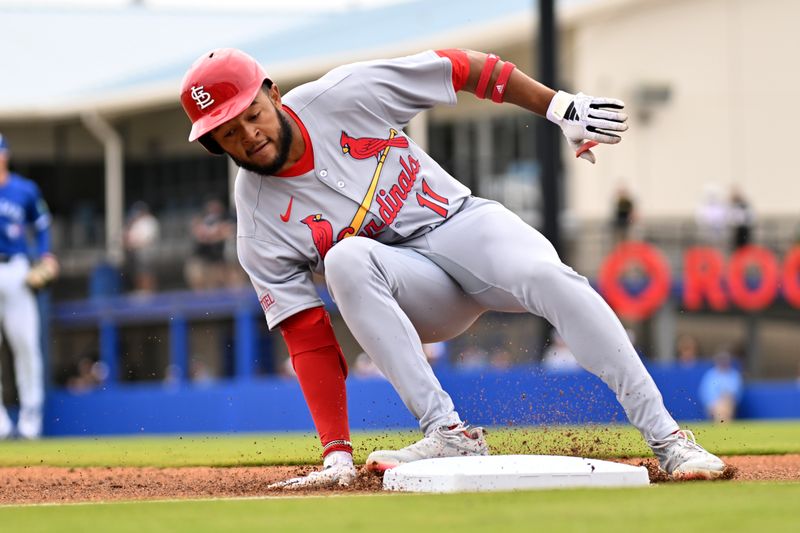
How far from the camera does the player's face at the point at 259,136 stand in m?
5.28

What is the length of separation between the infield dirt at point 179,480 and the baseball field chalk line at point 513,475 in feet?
0.74

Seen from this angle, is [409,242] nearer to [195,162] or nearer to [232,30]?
[195,162]

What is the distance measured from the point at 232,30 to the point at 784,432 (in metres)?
25.6

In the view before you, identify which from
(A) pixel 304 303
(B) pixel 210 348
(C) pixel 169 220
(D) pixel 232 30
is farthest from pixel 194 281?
(A) pixel 304 303

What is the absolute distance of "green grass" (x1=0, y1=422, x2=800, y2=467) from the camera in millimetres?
6949

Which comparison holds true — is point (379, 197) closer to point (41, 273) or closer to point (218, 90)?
point (218, 90)

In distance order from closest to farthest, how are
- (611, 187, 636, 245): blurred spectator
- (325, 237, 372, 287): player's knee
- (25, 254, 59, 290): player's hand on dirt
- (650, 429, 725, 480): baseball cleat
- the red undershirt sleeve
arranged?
(650, 429, 725, 480): baseball cleat → (325, 237, 372, 287): player's knee → the red undershirt sleeve → (25, 254, 59, 290): player's hand on dirt → (611, 187, 636, 245): blurred spectator

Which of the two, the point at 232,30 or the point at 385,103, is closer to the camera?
the point at 385,103

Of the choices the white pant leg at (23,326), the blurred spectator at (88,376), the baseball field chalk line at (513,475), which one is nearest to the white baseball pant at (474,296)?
the baseball field chalk line at (513,475)

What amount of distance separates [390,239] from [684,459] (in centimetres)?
137

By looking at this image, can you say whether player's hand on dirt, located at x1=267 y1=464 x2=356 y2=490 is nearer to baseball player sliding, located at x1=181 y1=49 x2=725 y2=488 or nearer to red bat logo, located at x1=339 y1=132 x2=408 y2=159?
baseball player sliding, located at x1=181 y1=49 x2=725 y2=488

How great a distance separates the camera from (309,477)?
5395 millimetres

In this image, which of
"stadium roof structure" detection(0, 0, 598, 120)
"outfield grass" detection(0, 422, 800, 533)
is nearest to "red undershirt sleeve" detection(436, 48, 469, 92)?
"outfield grass" detection(0, 422, 800, 533)

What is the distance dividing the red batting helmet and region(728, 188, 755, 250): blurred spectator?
13.3 metres
